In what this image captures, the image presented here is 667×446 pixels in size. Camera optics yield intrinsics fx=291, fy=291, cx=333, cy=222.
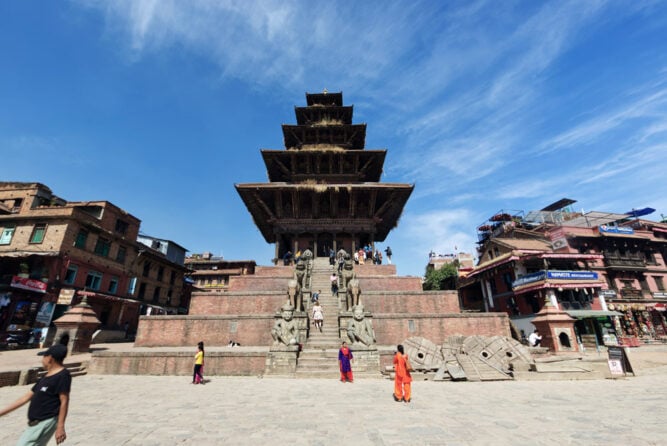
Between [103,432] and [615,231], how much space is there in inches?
1562

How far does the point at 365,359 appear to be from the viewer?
9.98 meters

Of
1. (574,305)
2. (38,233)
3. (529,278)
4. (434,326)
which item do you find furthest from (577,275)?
(38,233)

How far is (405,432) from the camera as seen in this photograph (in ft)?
14.6

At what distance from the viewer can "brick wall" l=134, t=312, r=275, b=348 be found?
13.2 meters

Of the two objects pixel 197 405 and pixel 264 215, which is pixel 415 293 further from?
pixel 264 215

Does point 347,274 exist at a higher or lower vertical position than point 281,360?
higher

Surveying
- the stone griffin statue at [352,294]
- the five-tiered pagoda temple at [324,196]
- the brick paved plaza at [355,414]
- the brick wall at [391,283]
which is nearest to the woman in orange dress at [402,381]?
the brick paved plaza at [355,414]

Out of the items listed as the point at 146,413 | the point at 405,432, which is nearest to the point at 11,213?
the point at 146,413

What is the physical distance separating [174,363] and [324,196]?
625 inches

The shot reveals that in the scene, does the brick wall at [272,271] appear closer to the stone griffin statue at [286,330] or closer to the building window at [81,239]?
the stone griffin statue at [286,330]

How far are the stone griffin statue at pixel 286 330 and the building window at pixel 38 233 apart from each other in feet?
69.9

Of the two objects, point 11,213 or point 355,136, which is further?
point 355,136

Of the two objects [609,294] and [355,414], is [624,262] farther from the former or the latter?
[355,414]

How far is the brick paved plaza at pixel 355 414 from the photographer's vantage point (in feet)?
14.0
